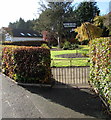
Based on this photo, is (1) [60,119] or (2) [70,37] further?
(2) [70,37]

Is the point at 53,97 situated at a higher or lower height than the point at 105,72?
lower

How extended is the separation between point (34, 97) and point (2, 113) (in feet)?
3.54

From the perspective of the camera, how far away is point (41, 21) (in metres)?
28.7

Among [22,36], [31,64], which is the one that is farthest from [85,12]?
[31,64]

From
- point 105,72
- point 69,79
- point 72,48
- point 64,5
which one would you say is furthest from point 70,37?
point 105,72

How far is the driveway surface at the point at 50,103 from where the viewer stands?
302 cm

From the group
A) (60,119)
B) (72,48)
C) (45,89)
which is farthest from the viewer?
(72,48)

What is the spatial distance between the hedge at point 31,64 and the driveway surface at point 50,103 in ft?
1.47

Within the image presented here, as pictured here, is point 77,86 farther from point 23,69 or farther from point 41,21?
point 41,21

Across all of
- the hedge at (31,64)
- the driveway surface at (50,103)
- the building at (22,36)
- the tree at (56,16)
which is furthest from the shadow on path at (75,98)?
the building at (22,36)

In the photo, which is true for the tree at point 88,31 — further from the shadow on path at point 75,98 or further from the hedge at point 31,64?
the shadow on path at point 75,98

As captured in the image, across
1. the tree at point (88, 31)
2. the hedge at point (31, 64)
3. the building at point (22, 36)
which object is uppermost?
the building at point (22, 36)

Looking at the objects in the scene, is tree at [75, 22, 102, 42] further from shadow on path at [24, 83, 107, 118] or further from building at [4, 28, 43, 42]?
building at [4, 28, 43, 42]

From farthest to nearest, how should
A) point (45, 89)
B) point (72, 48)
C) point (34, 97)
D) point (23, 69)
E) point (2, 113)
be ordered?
point (72, 48), point (23, 69), point (45, 89), point (34, 97), point (2, 113)
